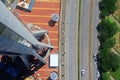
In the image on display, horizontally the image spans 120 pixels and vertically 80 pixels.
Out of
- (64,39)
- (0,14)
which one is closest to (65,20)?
(64,39)

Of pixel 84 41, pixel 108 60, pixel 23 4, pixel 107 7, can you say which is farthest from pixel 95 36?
pixel 23 4

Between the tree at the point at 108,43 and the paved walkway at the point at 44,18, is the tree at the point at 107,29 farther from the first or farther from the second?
the paved walkway at the point at 44,18

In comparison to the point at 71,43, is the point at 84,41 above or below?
above

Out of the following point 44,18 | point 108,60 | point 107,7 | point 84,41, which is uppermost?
point 107,7

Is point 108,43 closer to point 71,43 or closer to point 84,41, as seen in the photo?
point 84,41

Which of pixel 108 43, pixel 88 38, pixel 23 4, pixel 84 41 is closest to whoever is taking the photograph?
pixel 23 4

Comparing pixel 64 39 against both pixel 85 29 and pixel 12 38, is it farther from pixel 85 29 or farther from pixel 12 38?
pixel 12 38

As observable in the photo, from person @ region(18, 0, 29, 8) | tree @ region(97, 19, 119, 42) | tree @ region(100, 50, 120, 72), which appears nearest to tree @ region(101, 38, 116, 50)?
tree @ region(97, 19, 119, 42)
